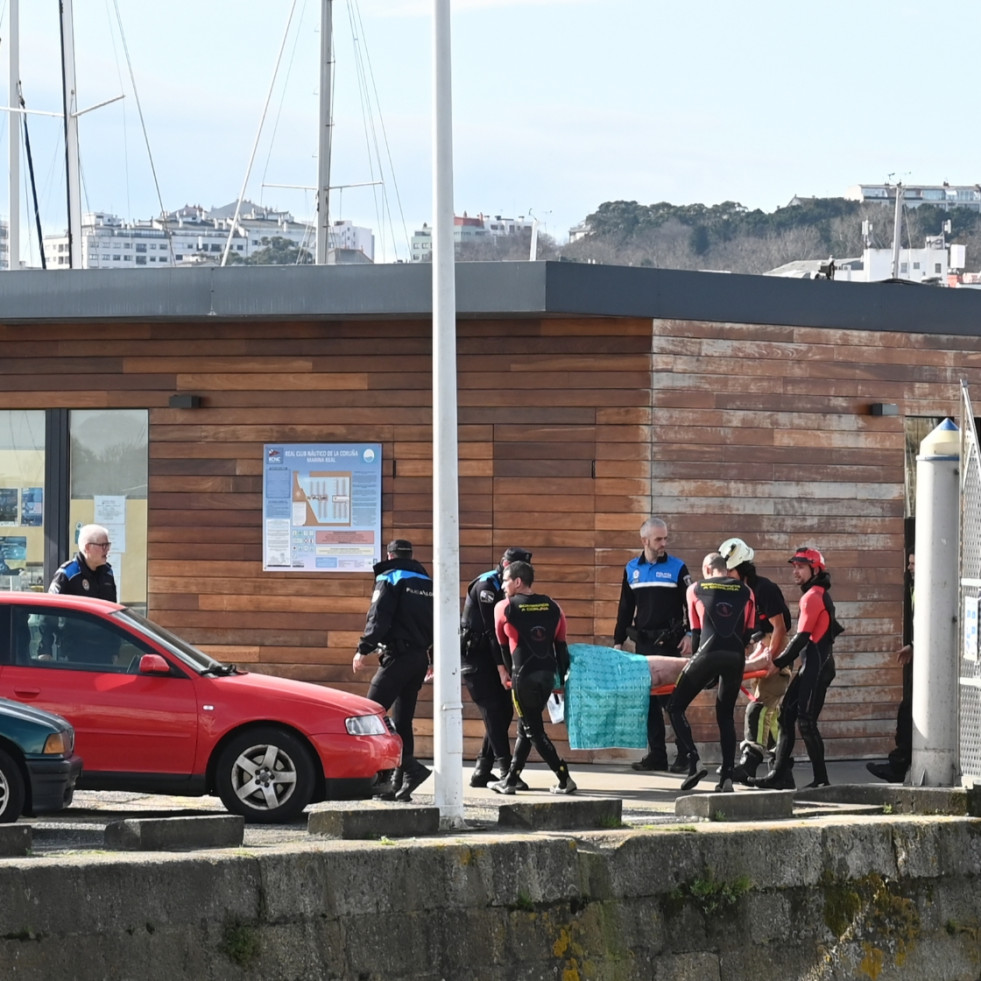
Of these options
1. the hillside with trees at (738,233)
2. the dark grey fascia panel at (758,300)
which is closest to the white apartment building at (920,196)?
the hillside with trees at (738,233)

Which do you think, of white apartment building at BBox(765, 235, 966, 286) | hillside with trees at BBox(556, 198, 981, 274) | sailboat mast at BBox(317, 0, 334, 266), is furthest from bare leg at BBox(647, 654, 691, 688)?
hillside with trees at BBox(556, 198, 981, 274)

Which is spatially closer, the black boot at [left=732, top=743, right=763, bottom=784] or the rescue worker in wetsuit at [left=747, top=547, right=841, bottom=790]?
the rescue worker in wetsuit at [left=747, top=547, right=841, bottom=790]

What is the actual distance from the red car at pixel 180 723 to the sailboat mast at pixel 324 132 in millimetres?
21972

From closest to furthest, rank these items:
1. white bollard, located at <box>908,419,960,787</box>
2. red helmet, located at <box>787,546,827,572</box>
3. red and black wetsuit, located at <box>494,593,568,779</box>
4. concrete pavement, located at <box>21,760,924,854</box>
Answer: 1. concrete pavement, located at <box>21,760,924,854</box>
2. white bollard, located at <box>908,419,960,787</box>
3. red and black wetsuit, located at <box>494,593,568,779</box>
4. red helmet, located at <box>787,546,827,572</box>

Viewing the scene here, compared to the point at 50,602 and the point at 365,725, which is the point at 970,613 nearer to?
the point at 365,725

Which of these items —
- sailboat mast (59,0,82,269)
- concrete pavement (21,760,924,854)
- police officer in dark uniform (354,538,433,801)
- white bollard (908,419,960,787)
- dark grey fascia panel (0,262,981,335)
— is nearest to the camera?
concrete pavement (21,760,924,854)

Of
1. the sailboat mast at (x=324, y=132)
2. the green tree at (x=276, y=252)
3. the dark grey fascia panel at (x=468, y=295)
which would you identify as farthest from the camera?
A: the green tree at (x=276, y=252)

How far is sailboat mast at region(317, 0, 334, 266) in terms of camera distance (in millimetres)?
33875

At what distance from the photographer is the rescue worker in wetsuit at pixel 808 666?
1262 cm

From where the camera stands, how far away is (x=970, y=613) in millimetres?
11406

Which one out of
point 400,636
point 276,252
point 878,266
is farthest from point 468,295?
point 276,252

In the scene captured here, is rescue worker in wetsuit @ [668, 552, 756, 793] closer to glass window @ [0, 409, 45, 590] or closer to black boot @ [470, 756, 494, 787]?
black boot @ [470, 756, 494, 787]

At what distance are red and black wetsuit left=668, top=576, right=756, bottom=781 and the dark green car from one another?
180 inches

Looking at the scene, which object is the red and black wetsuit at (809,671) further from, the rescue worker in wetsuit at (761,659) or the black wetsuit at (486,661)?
the black wetsuit at (486,661)
